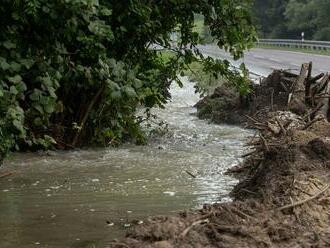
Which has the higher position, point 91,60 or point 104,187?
point 91,60

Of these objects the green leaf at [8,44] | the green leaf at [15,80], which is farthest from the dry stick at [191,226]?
the green leaf at [8,44]

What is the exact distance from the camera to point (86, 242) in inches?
246

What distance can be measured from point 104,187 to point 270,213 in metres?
3.23

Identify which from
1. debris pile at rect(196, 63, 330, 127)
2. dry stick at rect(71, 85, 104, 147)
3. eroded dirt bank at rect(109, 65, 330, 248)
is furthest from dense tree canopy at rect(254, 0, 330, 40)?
eroded dirt bank at rect(109, 65, 330, 248)

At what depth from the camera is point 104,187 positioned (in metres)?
8.84

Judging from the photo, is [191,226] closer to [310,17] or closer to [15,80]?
[15,80]

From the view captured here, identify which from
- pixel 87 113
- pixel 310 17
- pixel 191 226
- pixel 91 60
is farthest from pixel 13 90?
pixel 310 17

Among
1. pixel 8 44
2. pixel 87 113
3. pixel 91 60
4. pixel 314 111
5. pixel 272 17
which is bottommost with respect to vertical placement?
pixel 272 17

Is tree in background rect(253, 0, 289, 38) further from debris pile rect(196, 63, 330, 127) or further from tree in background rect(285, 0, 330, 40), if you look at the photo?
debris pile rect(196, 63, 330, 127)

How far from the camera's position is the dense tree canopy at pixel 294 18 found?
186 ft

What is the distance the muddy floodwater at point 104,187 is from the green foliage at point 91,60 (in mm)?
513

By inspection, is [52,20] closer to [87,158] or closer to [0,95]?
[0,95]

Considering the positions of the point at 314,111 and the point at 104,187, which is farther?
the point at 314,111

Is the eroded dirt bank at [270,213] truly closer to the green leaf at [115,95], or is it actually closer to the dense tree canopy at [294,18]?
the green leaf at [115,95]
